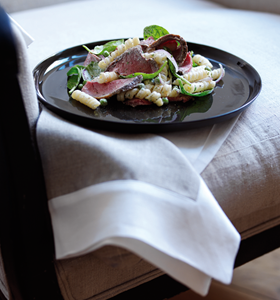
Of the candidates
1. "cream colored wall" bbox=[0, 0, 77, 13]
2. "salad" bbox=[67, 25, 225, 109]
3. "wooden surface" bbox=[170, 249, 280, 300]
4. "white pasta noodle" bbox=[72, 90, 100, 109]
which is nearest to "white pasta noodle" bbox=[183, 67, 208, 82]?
"salad" bbox=[67, 25, 225, 109]

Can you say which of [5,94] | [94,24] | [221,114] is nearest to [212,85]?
[221,114]

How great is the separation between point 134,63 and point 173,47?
0.44 ft

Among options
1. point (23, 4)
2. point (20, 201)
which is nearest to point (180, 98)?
point (20, 201)

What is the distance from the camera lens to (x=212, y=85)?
28.0 inches

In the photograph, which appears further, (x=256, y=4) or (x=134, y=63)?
(x=256, y=4)

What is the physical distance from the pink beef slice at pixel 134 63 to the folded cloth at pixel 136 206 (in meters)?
0.24

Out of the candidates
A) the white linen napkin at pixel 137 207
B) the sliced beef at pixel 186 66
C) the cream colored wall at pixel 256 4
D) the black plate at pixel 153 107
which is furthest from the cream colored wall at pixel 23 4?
the white linen napkin at pixel 137 207

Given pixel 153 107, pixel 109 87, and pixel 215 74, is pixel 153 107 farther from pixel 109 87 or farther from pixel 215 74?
pixel 215 74

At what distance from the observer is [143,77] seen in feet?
2.21

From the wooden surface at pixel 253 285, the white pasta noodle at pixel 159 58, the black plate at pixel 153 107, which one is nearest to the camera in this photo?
the black plate at pixel 153 107

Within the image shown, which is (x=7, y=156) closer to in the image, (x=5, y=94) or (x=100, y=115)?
(x=5, y=94)

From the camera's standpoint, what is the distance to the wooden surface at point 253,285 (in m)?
0.99

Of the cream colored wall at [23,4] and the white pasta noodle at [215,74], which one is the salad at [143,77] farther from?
the cream colored wall at [23,4]

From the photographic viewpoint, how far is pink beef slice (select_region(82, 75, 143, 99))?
2.13ft
